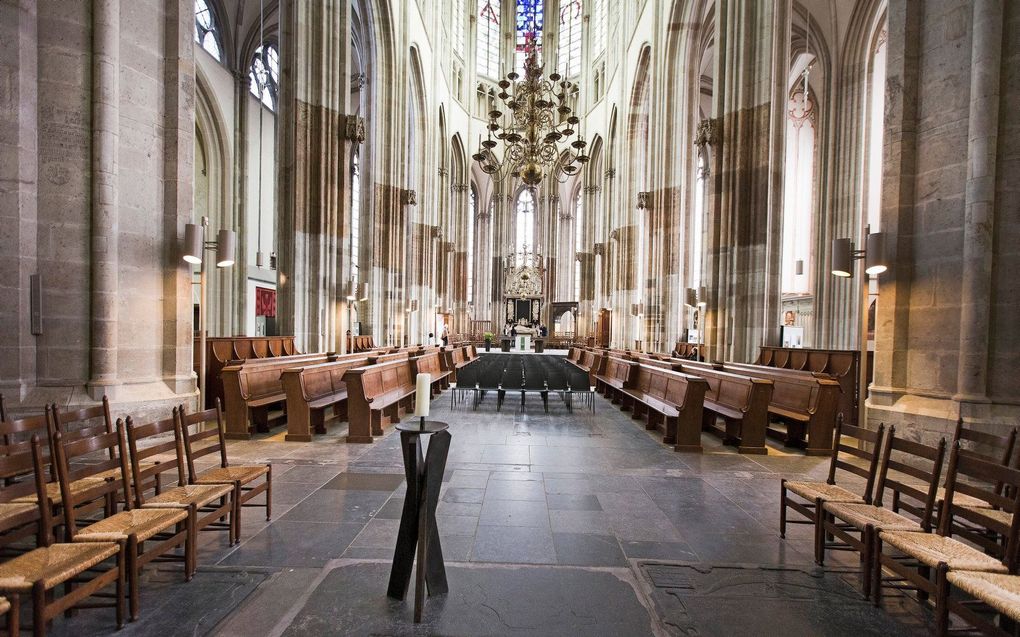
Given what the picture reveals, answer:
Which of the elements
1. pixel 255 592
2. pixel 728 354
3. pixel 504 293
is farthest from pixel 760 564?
pixel 504 293

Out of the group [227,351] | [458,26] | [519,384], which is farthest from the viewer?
[458,26]

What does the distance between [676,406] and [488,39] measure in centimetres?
3462

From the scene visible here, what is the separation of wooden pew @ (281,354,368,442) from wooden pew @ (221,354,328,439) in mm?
228

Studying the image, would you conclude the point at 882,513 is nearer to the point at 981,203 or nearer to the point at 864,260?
the point at 981,203

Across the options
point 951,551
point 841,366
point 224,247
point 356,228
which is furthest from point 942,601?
point 356,228

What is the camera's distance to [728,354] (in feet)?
38.0

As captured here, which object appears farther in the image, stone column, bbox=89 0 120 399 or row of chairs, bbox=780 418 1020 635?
stone column, bbox=89 0 120 399

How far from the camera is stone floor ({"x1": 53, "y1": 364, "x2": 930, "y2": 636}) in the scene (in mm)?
2525

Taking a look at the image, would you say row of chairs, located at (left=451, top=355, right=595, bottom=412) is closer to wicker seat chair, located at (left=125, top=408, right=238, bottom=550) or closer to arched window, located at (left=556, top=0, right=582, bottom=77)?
wicker seat chair, located at (left=125, top=408, right=238, bottom=550)

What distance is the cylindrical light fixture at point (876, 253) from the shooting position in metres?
5.99

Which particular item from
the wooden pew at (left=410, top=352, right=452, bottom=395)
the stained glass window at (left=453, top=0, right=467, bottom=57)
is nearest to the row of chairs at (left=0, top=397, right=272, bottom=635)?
the wooden pew at (left=410, top=352, right=452, bottom=395)

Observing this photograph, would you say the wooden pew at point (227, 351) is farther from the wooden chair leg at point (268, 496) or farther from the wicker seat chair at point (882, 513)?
the wicker seat chair at point (882, 513)

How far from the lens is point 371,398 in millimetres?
6914

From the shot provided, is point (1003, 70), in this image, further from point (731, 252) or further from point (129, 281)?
point (129, 281)
